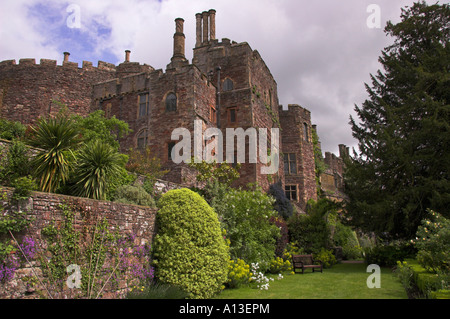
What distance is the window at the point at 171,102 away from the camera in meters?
20.4

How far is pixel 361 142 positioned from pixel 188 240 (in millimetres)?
11525

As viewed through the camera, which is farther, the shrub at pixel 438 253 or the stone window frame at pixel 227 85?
the stone window frame at pixel 227 85

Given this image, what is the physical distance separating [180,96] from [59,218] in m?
14.3

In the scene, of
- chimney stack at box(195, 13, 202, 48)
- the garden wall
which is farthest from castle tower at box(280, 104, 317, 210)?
the garden wall

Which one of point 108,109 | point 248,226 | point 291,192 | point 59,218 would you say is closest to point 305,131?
point 291,192

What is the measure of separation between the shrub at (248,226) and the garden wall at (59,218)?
4508mm

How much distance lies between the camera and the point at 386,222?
595 inches

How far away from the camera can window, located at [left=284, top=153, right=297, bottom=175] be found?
2957 cm

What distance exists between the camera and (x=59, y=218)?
Result: 6875 mm

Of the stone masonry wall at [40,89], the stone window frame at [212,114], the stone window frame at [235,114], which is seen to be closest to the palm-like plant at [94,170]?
the stone window frame at [212,114]

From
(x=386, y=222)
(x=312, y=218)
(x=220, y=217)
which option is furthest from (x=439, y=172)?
(x=220, y=217)

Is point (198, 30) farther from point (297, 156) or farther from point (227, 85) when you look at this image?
point (297, 156)

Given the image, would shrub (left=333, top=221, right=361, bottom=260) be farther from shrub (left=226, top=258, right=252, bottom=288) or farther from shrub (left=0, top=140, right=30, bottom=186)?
shrub (left=0, top=140, right=30, bottom=186)

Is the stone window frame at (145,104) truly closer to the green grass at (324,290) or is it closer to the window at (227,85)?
the window at (227,85)
